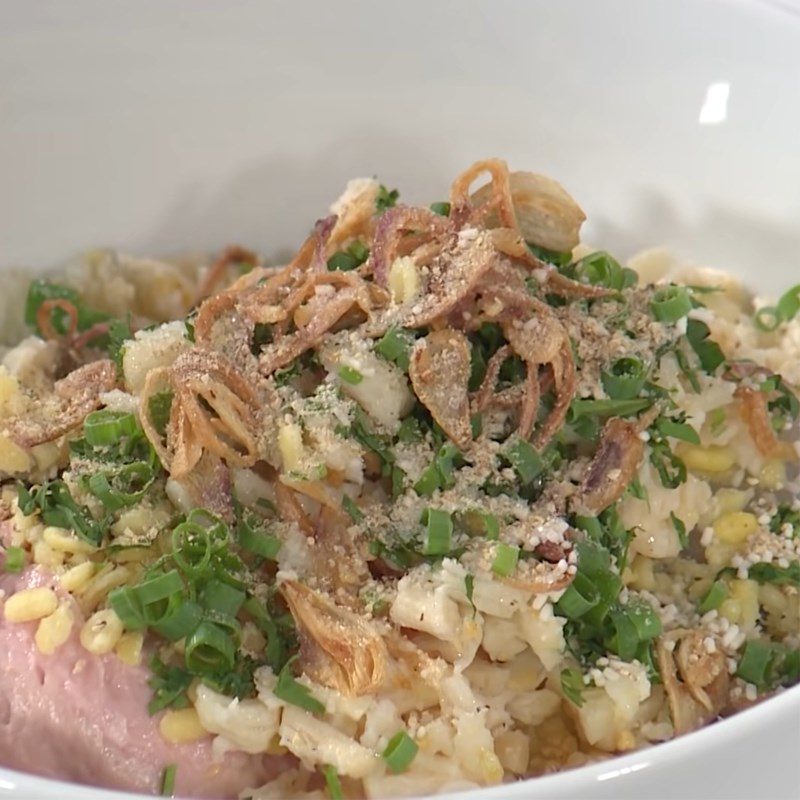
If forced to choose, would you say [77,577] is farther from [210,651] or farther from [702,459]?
[702,459]

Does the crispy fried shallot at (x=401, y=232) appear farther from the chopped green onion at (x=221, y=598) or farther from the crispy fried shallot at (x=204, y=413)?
the chopped green onion at (x=221, y=598)

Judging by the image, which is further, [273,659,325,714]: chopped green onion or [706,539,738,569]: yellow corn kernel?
[706,539,738,569]: yellow corn kernel

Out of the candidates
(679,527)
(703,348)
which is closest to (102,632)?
(679,527)

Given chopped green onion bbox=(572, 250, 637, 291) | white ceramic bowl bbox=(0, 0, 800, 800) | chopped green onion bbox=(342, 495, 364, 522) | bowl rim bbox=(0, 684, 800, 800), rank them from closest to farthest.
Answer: bowl rim bbox=(0, 684, 800, 800) → chopped green onion bbox=(342, 495, 364, 522) → chopped green onion bbox=(572, 250, 637, 291) → white ceramic bowl bbox=(0, 0, 800, 800)

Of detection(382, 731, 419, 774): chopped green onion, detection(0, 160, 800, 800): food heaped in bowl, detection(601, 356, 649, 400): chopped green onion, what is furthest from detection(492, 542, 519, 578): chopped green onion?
detection(601, 356, 649, 400): chopped green onion

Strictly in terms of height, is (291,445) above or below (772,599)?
above

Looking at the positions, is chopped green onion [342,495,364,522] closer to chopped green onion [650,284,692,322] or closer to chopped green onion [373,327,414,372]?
chopped green onion [373,327,414,372]

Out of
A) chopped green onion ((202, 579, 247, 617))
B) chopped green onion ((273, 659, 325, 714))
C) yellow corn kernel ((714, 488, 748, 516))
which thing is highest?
yellow corn kernel ((714, 488, 748, 516))

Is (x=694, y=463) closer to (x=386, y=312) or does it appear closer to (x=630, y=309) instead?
(x=630, y=309)
